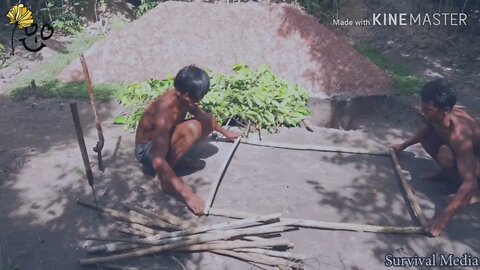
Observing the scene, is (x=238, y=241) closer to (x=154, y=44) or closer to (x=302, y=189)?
(x=302, y=189)

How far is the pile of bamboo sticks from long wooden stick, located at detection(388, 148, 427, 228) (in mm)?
1107

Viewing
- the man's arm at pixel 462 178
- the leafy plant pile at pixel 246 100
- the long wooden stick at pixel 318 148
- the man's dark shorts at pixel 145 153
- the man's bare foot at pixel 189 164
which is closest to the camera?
the man's arm at pixel 462 178

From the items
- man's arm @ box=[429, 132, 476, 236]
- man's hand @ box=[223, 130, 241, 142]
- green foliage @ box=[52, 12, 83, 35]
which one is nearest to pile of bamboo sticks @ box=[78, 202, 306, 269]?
man's arm @ box=[429, 132, 476, 236]

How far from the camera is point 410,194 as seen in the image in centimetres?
401

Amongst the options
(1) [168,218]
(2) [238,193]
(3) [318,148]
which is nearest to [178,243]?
(1) [168,218]

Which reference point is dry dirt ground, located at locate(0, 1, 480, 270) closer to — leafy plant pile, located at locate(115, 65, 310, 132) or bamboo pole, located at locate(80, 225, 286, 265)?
bamboo pole, located at locate(80, 225, 286, 265)

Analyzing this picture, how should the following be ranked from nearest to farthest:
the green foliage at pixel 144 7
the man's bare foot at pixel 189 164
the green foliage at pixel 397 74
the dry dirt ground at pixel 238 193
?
the dry dirt ground at pixel 238 193 → the man's bare foot at pixel 189 164 → the green foliage at pixel 397 74 → the green foliage at pixel 144 7

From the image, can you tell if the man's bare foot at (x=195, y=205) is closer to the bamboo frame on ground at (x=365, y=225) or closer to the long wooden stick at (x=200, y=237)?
the bamboo frame on ground at (x=365, y=225)

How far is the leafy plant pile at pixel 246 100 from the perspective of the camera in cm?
571

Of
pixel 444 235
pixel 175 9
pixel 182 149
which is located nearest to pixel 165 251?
pixel 182 149

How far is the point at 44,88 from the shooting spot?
727 cm

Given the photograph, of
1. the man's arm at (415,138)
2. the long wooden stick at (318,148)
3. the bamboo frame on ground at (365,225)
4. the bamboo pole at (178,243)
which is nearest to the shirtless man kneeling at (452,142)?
the bamboo frame on ground at (365,225)

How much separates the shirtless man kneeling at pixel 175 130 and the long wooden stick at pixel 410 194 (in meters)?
1.78

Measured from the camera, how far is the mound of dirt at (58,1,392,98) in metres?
7.47
